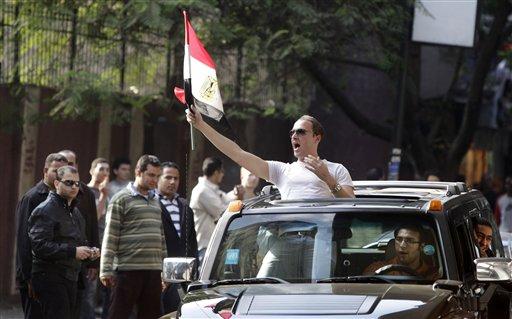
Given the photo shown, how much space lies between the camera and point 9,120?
16.9m

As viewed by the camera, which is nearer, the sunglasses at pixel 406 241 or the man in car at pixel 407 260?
the man in car at pixel 407 260

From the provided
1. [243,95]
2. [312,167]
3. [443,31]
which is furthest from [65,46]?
[312,167]

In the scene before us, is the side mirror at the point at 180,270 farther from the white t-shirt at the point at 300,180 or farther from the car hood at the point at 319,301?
the white t-shirt at the point at 300,180

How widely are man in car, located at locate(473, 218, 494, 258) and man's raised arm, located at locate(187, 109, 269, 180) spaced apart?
160 centimetres

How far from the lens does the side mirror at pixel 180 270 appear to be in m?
8.09

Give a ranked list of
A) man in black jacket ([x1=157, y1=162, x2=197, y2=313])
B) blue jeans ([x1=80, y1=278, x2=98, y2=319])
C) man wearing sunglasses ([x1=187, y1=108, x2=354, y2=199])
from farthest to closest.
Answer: blue jeans ([x1=80, y1=278, x2=98, y2=319]) < man in black jacket ([x1=157, y1=162, x2=197, y2=313]) < man wearing sunglasses ([x1=187, y1=108, x2=354, y2=199])

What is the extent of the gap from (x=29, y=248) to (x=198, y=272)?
124 inches

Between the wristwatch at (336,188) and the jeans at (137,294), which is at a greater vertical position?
the wristwatch at (336,188)

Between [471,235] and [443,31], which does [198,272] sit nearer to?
[471,235]

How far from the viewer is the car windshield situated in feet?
26.3

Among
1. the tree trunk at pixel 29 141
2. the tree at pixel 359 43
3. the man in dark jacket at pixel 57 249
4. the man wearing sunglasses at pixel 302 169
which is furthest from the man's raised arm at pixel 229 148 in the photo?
the tree trunk at pixel 29 141

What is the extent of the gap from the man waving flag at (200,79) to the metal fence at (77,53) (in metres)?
7.13

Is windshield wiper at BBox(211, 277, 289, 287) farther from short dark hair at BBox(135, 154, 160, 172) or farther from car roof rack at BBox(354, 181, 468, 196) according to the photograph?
short dark hair at BBox(135, 154, 160, 172)

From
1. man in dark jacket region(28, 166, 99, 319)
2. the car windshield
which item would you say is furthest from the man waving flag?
man in dark jacket region(28, 166, 99, 319)
